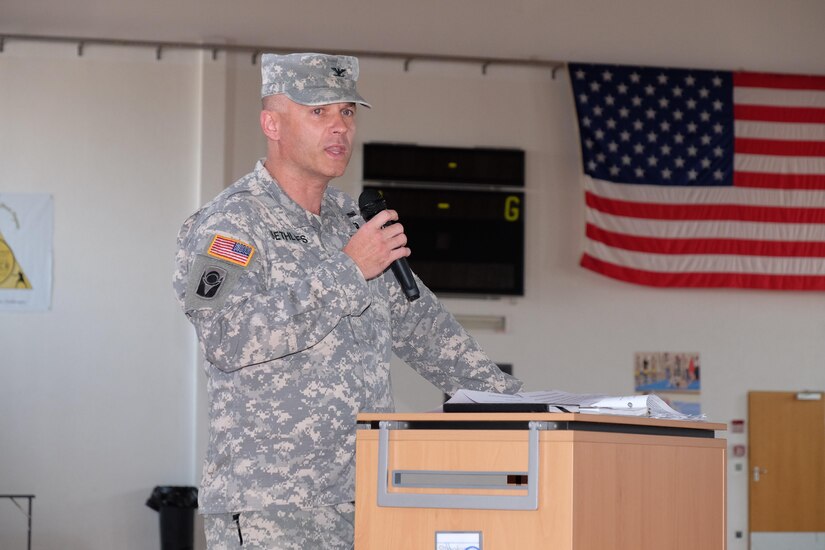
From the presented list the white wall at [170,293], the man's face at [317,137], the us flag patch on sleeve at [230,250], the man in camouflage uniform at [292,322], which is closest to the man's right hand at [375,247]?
the man in camouflage uniform at [292,322]

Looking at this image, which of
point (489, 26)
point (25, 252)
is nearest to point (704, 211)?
point (489, 26)

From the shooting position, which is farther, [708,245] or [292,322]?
[708,245]

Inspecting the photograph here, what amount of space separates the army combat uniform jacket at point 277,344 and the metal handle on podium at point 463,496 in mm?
330

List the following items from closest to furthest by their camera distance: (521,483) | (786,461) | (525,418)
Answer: (525,418) < (521,483) < (786,461)

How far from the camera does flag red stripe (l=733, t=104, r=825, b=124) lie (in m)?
9.18

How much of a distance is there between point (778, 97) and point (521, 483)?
26.6ft

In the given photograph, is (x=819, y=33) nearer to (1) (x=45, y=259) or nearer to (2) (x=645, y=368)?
(2) (x=645, y=368)

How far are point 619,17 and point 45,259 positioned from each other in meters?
4.88

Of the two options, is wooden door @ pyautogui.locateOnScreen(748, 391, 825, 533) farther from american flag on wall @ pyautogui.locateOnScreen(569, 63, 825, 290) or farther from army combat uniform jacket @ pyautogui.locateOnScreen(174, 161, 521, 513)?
army combat uniform jacket @ pyautogui.locateOnScreen(174, 161, 521, 513)

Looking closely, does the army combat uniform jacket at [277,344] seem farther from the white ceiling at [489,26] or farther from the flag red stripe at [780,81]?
the flag red stripe at [780,81]

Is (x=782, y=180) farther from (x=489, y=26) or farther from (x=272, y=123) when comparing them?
(x=272, y=123)

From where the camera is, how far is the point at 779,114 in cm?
920

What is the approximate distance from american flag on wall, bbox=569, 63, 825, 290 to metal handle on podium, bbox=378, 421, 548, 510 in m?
7.22

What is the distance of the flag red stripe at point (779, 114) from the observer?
918 cm
